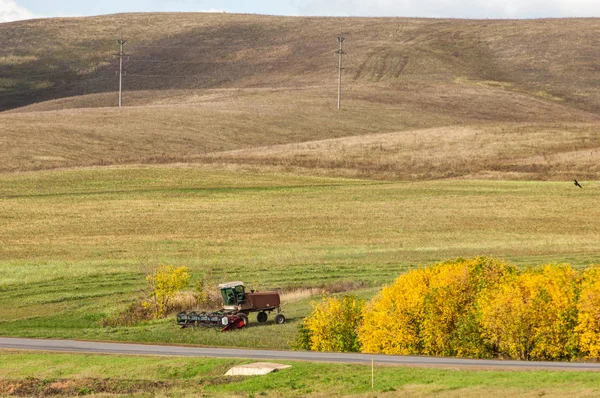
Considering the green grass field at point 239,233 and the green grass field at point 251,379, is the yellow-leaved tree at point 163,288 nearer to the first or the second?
the green grass field at point 239,233

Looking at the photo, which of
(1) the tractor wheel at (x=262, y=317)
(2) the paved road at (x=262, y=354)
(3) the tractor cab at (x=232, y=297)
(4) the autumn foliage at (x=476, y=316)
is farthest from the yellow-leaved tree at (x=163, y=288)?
(4) the autumn foliage at (x=476, y=316)

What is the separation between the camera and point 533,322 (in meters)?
36.8

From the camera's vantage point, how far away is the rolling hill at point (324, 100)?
319ft

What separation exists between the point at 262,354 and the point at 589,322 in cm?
1109

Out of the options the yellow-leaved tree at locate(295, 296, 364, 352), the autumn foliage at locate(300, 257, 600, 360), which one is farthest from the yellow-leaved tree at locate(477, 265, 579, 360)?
the yellow-leaved tree at locate(295, 296, 364, 352)

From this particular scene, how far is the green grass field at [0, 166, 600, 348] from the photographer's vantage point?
49062 millimetres

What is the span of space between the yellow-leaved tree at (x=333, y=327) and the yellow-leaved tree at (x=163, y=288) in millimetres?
9484

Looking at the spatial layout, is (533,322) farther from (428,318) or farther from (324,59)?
(324,59)

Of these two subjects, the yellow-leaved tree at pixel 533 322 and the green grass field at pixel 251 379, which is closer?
the green grass field at pixel 251 379

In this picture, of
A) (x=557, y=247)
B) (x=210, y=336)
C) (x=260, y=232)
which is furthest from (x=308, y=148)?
(x=210, y=336)

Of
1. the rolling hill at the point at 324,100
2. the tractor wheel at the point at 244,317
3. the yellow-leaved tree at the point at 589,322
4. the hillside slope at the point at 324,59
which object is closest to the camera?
the yellow-leaved tree at the point at 589,322

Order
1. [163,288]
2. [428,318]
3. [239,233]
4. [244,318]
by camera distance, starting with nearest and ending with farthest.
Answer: [428,318]
[244,318]
[163,288]
[239,233]

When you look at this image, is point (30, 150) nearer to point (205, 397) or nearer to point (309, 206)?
point (309, 206)

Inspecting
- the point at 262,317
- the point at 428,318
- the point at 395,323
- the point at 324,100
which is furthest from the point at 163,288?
the point at 324,100
